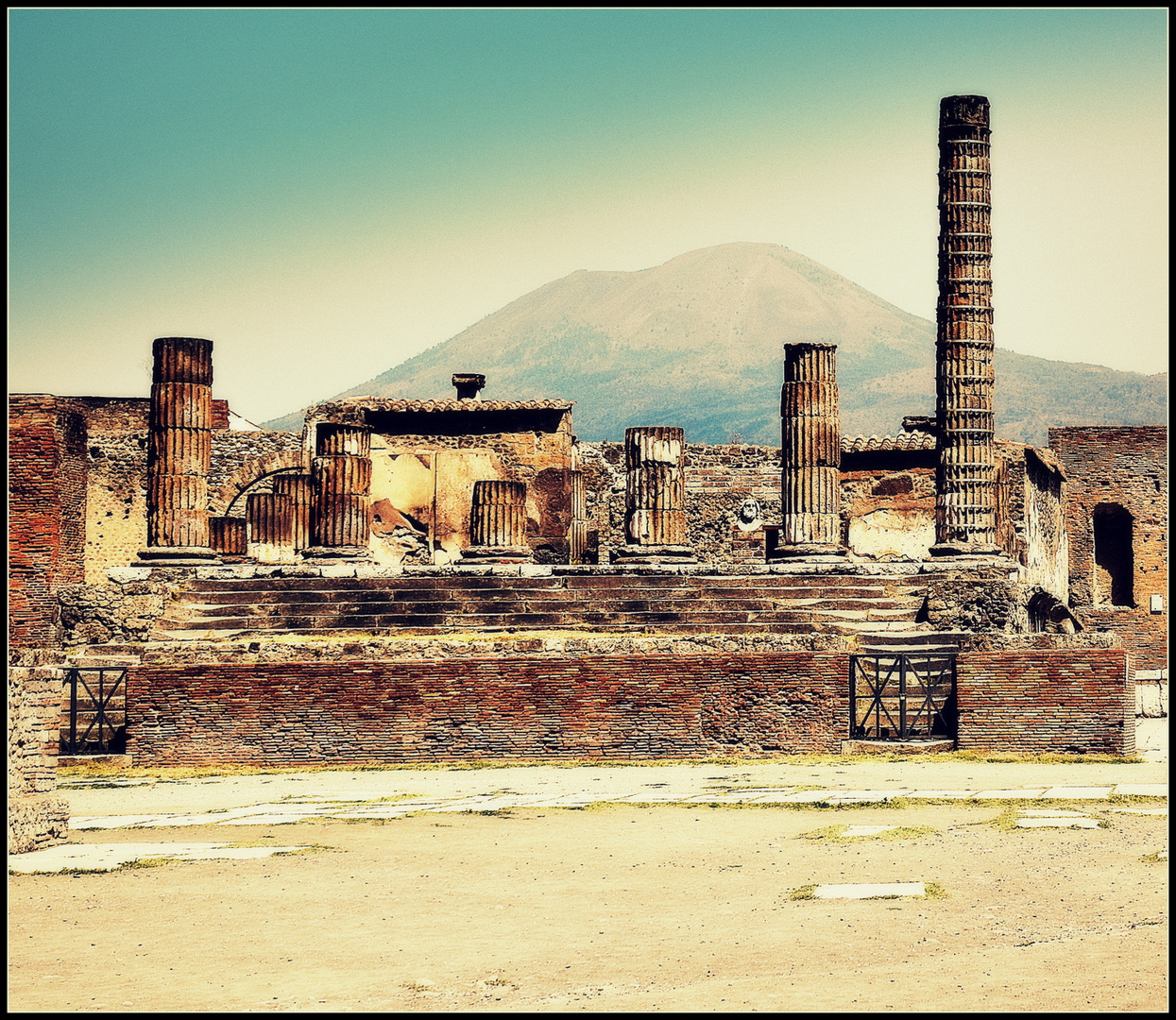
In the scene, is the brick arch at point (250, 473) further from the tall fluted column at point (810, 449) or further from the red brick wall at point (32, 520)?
the tall fluted column at point (810, 449)

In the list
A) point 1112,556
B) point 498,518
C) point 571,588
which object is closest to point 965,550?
point 571,588

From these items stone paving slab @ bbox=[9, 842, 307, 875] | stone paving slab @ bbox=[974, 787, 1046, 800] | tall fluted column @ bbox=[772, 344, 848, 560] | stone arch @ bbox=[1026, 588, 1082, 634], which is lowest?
stone paving slab @ bbox=[9, 842, 307, 875]

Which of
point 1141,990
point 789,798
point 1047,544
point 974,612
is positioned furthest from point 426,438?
point 1141,990

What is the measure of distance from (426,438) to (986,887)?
22876 millimetres

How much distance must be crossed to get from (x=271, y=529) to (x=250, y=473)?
8.53m

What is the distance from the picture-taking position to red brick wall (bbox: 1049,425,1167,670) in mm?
32344

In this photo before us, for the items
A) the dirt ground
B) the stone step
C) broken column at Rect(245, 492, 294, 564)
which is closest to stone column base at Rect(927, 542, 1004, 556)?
the stone step

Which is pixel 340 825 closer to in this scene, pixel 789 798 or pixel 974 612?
pixel 789 798

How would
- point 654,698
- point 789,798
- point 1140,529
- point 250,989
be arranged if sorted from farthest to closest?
point 1140,529
point 654,698
point 789,798
point 250,989

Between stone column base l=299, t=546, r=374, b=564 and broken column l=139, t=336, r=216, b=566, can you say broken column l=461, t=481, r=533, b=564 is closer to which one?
stone column base l=299, t=546, r=374, b=564

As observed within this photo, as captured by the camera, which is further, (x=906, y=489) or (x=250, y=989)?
(x=906, y=489)

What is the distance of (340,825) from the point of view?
10562 mm

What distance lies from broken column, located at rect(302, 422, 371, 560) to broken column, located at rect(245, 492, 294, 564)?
75 centimetres

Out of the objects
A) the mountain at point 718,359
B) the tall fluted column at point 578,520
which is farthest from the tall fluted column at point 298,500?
the mountain at point 718,359
